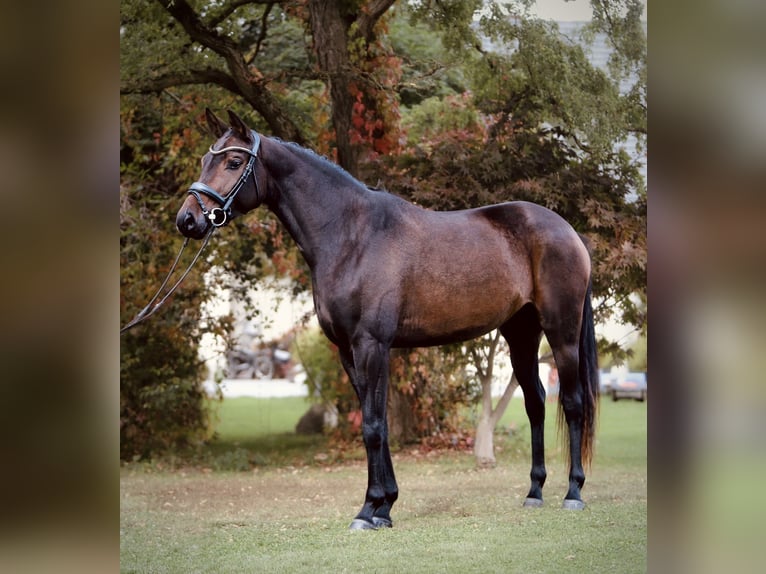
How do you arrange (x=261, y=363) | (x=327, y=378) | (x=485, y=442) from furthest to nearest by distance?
(x=261, y=363), (x=327, y=378), (x=485, y=442)

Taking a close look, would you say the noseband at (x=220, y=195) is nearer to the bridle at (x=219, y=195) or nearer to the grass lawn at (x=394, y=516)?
the bridle at (x=219, y=195)

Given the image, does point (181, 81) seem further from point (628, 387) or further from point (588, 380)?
point (628, 387)

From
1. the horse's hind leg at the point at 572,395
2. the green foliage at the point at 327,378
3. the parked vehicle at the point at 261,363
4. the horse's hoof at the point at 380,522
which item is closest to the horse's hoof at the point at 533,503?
the horse's hind leg at the point at 572,395

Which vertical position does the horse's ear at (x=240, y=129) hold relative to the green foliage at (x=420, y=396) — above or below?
above

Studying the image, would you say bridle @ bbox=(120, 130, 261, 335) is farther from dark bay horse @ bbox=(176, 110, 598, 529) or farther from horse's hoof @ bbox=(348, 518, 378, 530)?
horse's hoof @ bbox=(348, 518, 378, 530)

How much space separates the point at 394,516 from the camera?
202 inches

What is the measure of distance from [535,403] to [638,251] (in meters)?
1.84

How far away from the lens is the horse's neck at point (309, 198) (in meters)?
4.73

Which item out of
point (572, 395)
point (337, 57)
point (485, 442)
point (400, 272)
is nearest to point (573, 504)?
point (572, 395)

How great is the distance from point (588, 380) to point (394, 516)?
4.42ft

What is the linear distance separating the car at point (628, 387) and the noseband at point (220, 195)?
5.78m

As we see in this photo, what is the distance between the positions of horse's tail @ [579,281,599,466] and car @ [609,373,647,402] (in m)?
4.24
